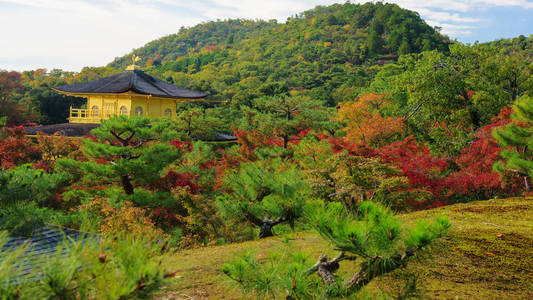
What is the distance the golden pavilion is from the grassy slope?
1210cm

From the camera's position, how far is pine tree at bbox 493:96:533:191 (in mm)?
6859

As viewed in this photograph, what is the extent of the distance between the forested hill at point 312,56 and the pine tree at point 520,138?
18.2 metres

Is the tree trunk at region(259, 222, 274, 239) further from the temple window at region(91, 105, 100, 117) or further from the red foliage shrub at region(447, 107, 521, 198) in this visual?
the temple window at region(91, 105, 100, 117)

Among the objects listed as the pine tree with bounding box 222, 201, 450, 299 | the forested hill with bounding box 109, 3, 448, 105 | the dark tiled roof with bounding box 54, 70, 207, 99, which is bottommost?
the pine tree with bounding box 222, 201, 450, 299

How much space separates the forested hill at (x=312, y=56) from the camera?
119 feet

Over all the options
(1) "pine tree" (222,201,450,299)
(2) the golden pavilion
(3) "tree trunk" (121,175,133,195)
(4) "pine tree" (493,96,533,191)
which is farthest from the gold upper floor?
(1) "pine tree" (222,201,450,299)

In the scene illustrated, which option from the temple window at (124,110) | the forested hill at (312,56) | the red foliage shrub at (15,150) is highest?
the forested hill at (312,56)

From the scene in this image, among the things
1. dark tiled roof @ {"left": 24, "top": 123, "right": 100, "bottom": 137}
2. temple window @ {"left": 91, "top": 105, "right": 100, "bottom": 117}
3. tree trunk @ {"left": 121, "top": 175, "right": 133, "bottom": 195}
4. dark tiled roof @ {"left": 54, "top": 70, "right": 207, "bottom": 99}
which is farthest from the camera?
temple window @ {"left": 91, "top": 105, "right": 100, "bottom": 117}

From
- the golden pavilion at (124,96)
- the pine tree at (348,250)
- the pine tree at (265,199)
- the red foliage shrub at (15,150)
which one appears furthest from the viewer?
the golden pavilion at (124,96)

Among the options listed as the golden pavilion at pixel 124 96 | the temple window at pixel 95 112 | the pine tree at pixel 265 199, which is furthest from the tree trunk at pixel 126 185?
the temple window at pixel 95 112

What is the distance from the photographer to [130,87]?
1548 cm

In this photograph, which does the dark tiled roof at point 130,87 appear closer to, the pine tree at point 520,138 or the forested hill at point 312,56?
the forested hill at point 312,56

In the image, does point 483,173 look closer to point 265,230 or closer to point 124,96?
point 265,230

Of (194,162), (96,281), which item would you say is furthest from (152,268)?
(194,162)
